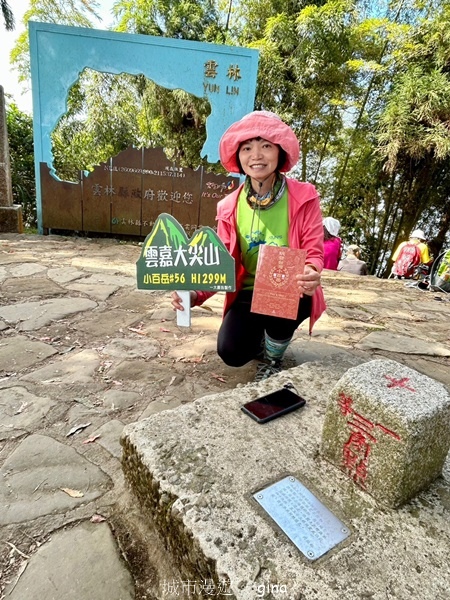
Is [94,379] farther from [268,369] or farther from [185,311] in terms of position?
[268,369]

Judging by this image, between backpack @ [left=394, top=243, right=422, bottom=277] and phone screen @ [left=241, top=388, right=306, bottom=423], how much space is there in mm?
5077

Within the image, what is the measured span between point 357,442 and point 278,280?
0.71 m

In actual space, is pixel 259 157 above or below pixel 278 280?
above

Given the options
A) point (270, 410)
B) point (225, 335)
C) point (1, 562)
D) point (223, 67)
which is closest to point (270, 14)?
point (223, 67)

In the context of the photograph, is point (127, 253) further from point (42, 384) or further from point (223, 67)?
point (42, 384)

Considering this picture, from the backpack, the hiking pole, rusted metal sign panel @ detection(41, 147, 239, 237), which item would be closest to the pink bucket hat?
the hiking pole

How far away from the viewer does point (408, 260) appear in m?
5.79

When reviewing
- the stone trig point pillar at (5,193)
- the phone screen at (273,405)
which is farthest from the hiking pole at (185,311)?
the stone trig point pillar at (5,193)

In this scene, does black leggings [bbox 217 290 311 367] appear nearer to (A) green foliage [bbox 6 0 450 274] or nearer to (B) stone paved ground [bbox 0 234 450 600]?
(B) stone paved ground [bbox 0 234 450 600]

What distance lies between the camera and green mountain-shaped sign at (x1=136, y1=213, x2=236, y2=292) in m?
1.51

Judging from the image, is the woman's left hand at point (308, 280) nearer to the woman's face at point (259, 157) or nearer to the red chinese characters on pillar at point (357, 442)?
the woman's face at point (259, 157)

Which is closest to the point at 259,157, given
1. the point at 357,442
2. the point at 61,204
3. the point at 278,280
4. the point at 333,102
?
the point at 278,280

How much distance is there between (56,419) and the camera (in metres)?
1.55

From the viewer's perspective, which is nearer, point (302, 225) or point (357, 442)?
point (357, 442)
